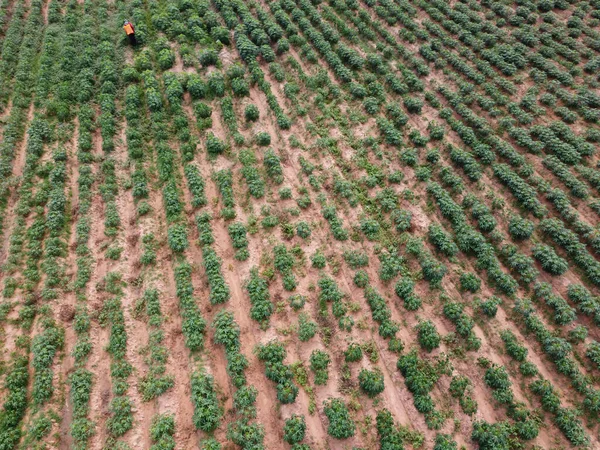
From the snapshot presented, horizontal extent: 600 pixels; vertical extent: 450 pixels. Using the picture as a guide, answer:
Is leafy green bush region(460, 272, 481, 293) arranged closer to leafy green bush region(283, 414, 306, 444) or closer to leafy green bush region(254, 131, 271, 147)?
leafy green bush region(283, 414, 306, 444)

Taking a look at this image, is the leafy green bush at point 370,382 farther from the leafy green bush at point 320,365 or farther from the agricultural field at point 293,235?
the leafy green bush at point 320,365

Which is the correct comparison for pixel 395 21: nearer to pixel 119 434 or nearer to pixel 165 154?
pixel 165 154

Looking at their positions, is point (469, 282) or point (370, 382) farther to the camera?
point (469, 282)

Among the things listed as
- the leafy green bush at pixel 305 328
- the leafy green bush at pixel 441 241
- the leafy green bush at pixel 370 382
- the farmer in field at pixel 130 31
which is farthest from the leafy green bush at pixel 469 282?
the farmer in field at pixel 130 31

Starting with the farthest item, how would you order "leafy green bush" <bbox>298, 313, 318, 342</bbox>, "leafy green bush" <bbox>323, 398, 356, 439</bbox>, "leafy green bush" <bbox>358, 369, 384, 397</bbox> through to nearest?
"leafy green bush" <bbox>298, 313, 318, 342</bbox> < "leafy green bush" <bbox>358, 369, 384, 397</bbox> < "leafy green bush" <bbox>323, 398, 356, 439</bbox>

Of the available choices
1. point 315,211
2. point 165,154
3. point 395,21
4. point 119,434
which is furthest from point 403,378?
point 395,21

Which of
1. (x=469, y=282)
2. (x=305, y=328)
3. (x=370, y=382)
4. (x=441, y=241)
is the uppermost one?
(x=441, y=241)

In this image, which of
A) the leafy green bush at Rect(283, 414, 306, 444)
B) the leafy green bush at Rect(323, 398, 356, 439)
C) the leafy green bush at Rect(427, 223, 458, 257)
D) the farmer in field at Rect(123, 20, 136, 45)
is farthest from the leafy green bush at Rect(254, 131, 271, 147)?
the leafy green bush at Rect(283, 414, 306, 444)

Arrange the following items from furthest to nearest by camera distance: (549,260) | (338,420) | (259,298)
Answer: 1. (549,260)
2. (259,298)
3. (338,420)

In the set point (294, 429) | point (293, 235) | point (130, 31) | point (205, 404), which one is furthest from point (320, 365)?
point (130, 31)

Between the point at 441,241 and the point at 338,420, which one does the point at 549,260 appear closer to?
the point at 441,241
